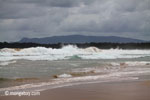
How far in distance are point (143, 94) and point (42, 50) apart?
4564cm

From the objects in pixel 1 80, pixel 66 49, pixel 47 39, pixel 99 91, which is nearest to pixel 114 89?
pixel 99 91

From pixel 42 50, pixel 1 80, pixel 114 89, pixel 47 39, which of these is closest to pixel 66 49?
pixel 42 50

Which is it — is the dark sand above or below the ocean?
above

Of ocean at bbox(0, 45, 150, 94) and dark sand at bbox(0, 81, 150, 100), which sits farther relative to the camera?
ocean at bbox(0, 45, 150, 94)

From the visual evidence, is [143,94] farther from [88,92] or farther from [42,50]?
[42,50]

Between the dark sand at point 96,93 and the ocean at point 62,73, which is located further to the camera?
the ocean at point 62,73

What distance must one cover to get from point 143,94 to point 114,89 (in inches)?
54.2

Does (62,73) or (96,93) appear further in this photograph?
(62,73)

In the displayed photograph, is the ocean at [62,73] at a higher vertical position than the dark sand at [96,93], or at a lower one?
lower

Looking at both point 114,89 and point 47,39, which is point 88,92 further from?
point 47,39

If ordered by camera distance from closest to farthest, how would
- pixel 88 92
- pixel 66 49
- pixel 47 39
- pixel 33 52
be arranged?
pixel 88 92 → pixel 33 52 → pixel 66 49 → pixel 47 39

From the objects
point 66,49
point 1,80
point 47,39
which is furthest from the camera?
point 47,39

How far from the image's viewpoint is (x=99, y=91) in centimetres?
1073

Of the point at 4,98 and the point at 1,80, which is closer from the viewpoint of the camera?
the point at 4,98
